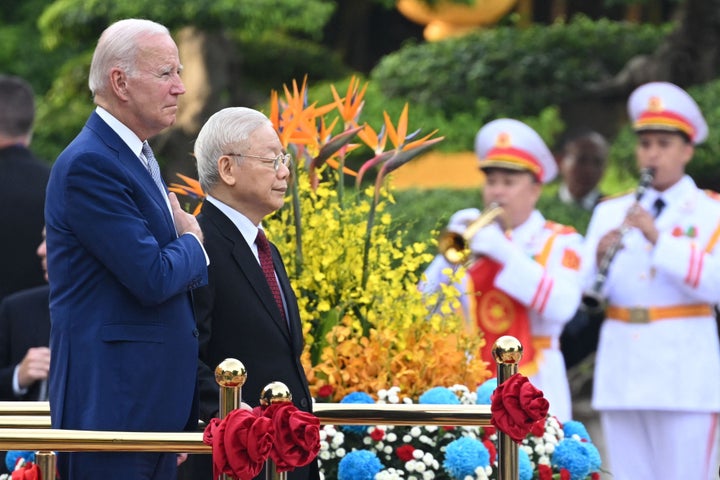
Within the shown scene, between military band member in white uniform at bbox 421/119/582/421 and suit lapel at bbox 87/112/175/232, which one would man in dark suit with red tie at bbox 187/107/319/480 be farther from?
military band member in white uniform at bbox 421/119/582/421

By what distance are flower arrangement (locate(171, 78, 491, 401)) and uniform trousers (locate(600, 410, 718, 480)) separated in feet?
6.79

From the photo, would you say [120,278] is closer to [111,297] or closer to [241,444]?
[111,297]

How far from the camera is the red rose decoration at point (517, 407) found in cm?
389

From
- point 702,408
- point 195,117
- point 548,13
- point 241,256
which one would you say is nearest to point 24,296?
point 241,256

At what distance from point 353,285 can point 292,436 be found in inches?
67.5

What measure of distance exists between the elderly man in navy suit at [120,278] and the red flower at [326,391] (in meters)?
1.07

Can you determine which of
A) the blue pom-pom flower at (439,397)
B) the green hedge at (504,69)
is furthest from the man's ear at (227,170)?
the green hedge at (504,69)

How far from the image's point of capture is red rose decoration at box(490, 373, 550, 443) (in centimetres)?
389

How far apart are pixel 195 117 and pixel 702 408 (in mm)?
5079

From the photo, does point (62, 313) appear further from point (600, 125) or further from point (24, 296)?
point (600, 125)

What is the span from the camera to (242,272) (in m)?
4.28

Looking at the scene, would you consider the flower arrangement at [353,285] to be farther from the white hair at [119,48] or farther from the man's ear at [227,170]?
the white hair at [119,48]

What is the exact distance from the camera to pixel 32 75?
13578 millimetres

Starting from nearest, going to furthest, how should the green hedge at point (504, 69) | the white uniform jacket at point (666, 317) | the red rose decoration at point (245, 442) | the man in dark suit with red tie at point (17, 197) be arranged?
the red rose decoration at point (245, 442) → the man in dark suit with red tie at point (17, 197) → the white uniform jacket at point (666, 317) → the green hedge at point (504, 69)
